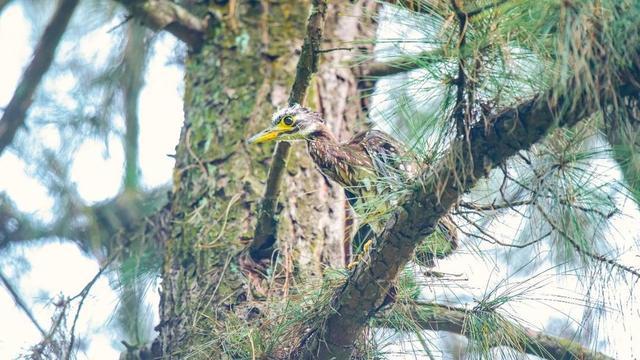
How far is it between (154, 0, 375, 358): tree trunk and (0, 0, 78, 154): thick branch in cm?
52

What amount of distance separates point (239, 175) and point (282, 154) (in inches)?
20.5

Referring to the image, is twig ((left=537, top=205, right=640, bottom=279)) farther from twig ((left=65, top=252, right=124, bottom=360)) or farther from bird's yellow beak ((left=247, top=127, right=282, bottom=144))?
twig ((left=65, top=252, right=124, bottom=360))

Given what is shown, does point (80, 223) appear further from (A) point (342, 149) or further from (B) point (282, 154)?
(B) point (282, 154)

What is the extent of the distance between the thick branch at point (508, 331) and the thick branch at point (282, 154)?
615 millimetres

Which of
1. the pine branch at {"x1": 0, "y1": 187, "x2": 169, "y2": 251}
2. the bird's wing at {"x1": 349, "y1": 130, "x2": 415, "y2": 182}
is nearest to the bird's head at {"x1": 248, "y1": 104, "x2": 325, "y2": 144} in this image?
the bird's wing at {"x1": 349, "y1": 130, "x2": 415, "y2": 182}

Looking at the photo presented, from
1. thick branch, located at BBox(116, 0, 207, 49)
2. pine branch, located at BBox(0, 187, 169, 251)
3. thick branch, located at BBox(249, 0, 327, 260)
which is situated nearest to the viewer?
thick branch, located at BBox(249, 0, 327, 260)

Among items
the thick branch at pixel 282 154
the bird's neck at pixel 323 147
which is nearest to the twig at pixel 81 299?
the thick branch at pixel 282 154

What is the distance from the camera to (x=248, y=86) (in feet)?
11.8

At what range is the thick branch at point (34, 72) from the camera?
3.62 m

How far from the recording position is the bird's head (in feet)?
10.5

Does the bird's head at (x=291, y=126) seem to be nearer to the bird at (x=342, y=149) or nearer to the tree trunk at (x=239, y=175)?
the bird at (x=342, y=149)

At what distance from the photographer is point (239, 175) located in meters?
3.42

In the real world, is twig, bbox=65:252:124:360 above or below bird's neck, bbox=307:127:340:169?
below

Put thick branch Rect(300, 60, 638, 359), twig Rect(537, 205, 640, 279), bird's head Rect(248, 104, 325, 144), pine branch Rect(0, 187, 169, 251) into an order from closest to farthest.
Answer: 1. thick branch Rect(300, 60, 638, 359)
2. twig Rect(537, 205, 640, 279)
3. bird's head Rect(248, 104, 325, 144)
4. pine branch Rect(0, 187, 169, 251)
